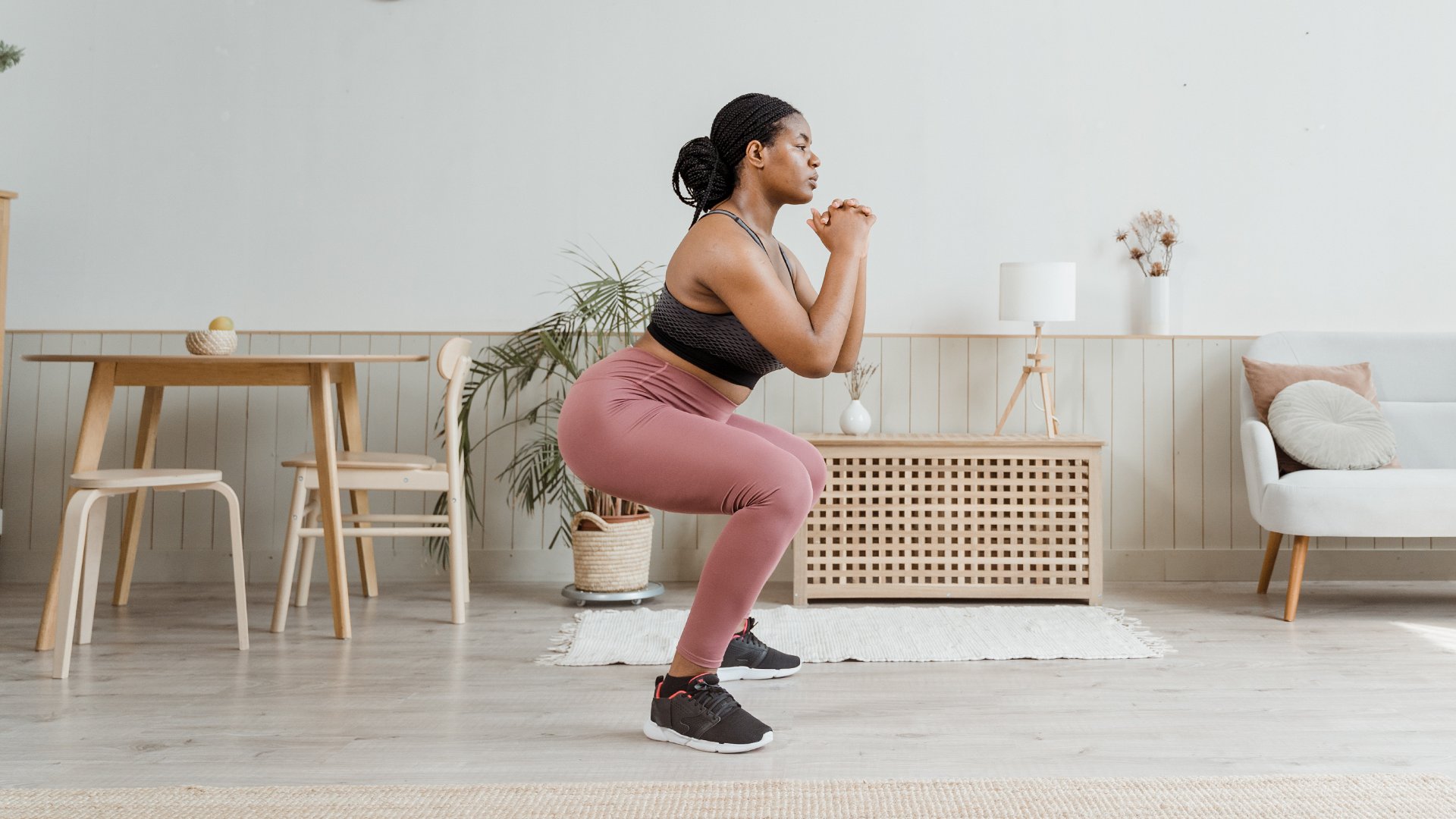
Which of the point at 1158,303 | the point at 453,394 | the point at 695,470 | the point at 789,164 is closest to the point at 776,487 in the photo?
the point at 695,470

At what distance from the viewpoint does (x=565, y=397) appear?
3.33 m

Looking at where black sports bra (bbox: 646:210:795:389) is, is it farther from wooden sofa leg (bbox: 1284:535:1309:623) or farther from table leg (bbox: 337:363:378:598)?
wooden sofa leg (bbox: 1284:535:1309:623)

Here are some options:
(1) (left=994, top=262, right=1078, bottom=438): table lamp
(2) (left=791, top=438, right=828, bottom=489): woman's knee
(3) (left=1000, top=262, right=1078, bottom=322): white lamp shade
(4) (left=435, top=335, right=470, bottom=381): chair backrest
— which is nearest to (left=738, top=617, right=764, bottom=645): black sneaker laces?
(2) (left=791, top=438, right=828, bottom=489): woman's knee

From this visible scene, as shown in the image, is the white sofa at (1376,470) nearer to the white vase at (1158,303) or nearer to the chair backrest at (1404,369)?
the chair backrest at (1404,369)

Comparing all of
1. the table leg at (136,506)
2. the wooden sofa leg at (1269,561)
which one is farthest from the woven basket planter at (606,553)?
the wooden sofa leg at (1269,561)

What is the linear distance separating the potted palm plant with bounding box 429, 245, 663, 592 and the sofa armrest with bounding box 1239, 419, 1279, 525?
1797mm

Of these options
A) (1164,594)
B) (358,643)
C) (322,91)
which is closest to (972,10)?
(1164,594)

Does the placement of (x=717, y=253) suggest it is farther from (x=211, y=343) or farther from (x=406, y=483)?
(x=211, y=343)

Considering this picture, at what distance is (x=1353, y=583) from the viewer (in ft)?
10.8

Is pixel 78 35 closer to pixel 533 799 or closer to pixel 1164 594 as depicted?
pixel 533 799

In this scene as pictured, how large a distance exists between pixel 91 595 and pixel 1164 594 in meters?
3.05

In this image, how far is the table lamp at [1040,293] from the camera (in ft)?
10.4

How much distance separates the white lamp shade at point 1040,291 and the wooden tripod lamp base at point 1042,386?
4.2 inches

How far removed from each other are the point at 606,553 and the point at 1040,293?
1.62 metres
